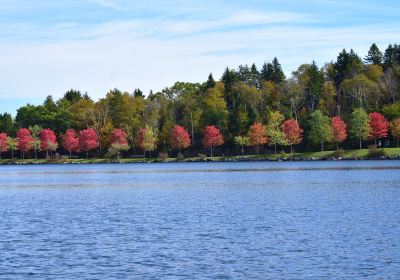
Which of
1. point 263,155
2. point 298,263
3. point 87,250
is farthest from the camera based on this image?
point 263,155

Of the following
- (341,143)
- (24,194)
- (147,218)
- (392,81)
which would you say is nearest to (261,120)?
(341,143)

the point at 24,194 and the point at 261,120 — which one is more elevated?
the point at 261,120

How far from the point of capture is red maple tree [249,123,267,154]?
538 ft

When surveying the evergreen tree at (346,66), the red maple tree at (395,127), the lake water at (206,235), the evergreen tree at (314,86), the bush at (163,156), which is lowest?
the lake water at (206,235)

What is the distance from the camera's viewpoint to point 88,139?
19375 centimetres

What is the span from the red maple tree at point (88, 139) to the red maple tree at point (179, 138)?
2774cm

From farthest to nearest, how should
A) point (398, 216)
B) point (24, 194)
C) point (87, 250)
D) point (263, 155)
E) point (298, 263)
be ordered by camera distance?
point (263, 155) < point (24, 194) < point (398, 216) < point (87, 250) < point (298, 263)

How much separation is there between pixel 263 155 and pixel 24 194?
3877 inches

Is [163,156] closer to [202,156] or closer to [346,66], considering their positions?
[202,156]

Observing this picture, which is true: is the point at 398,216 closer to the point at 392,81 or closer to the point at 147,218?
the point at 147,218

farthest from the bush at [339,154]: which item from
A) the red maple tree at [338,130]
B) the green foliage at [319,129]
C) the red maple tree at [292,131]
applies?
the red maple tree at [292,131]

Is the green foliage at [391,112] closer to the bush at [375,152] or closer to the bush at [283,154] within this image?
the bush at [375,152]

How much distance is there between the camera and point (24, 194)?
77.0 m

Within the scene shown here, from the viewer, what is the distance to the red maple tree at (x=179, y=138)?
578ft
